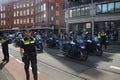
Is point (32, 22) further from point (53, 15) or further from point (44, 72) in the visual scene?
point (44, 72)

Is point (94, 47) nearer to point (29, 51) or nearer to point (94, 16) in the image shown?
point (29, 51)

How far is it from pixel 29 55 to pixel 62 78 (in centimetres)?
185

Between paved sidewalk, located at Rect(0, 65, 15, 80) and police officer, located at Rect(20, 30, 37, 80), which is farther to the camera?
paved sidewalk, located at Rect(0, 65, 15, 80)

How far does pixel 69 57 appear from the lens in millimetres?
15773

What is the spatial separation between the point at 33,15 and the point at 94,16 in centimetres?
4367

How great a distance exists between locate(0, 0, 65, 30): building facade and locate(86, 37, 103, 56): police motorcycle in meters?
44.8

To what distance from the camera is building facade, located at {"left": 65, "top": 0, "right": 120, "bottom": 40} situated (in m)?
35.2

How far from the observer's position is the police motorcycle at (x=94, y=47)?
16.3 meters

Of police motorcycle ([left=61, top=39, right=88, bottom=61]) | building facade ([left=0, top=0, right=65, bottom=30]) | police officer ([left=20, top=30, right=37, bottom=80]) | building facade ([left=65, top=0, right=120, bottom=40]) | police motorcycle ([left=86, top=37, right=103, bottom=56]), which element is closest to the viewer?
police officer ([left=20, top=30, right=37, bottom=80])

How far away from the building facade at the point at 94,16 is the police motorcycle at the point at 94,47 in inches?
708

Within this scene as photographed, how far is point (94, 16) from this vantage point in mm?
38469

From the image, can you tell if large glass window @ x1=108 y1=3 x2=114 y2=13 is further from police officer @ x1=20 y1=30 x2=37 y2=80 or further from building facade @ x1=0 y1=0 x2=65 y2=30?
police officer @ x1=20 y1=30 x2=37 y2=80

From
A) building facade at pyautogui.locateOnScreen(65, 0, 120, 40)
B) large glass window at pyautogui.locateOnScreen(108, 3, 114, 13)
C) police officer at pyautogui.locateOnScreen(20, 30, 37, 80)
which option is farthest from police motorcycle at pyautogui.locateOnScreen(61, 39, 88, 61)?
large glass window at pyautogui.locateOnScreen(108, 3, 114, 13)

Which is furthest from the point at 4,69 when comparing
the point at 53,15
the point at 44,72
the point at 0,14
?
the point at 0,14
